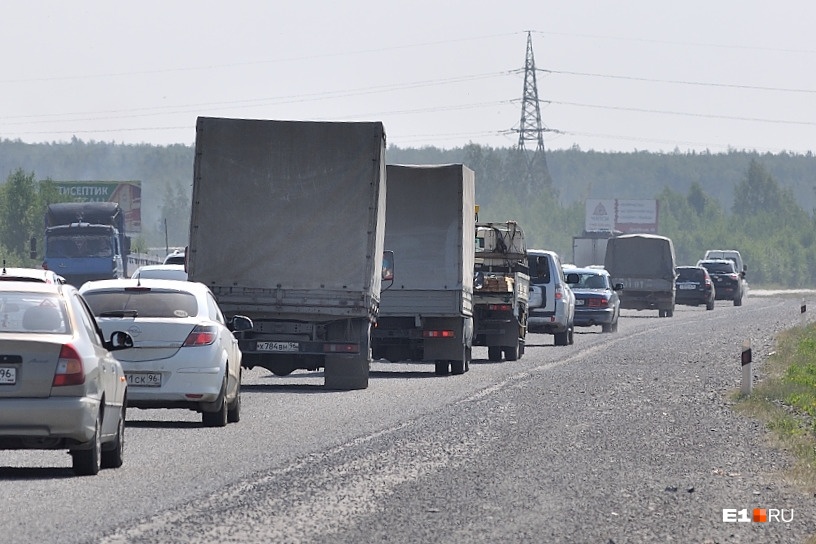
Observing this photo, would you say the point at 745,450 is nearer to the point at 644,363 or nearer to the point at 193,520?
the point at 193,520

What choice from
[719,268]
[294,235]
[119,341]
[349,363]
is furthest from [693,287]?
[119,341]

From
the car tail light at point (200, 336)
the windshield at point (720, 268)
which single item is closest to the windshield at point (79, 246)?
the windshield at point (720, 268)

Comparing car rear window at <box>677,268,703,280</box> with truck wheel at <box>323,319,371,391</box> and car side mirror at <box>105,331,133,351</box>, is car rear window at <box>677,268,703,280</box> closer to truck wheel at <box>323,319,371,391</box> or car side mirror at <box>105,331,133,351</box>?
truck wheel at <box>323,319,371,391</box>

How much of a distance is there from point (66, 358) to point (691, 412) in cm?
949

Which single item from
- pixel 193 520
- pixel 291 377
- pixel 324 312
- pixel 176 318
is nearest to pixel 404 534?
pixel 193 520

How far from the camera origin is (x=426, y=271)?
87.6 ft

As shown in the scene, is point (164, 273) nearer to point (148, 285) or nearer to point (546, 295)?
point (546, 295)

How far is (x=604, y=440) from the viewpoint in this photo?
16250 millimetres

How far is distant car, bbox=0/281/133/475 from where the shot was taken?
12.3 metres

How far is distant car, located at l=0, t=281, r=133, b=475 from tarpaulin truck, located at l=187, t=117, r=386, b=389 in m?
10.0

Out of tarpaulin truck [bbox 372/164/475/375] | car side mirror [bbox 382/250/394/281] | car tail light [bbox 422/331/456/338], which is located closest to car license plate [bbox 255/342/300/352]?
car side mirror [bbox 382/250/394/281]

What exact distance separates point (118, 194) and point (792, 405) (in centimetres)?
9980

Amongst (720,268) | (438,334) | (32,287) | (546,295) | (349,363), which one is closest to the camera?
(32,287)

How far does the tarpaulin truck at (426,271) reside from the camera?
26.6 m
